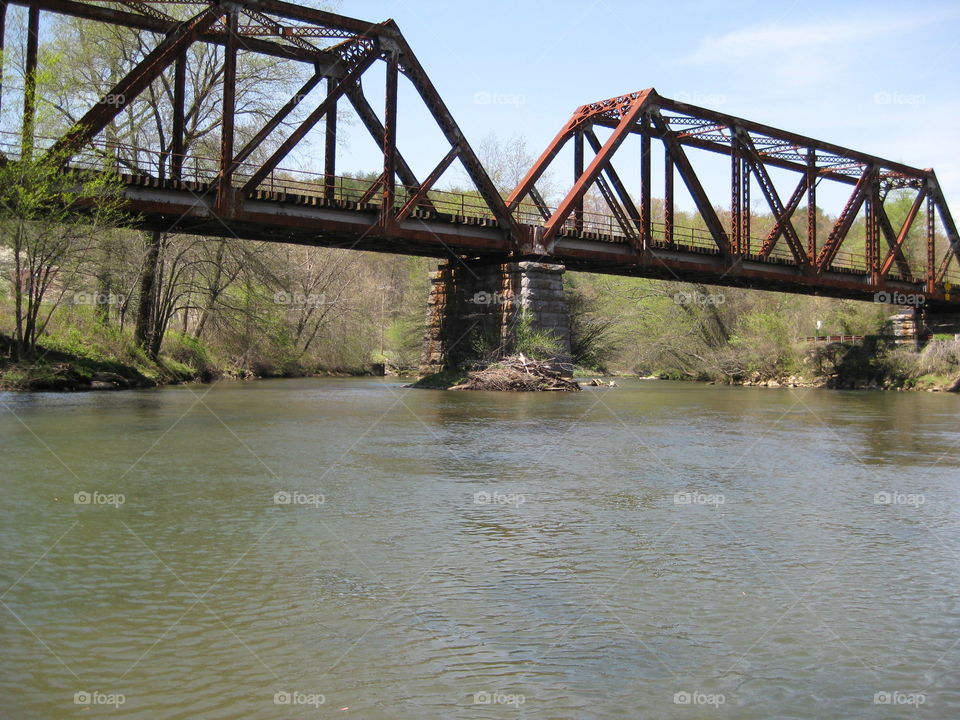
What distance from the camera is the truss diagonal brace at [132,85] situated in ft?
72.7

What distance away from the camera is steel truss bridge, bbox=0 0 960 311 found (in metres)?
24.2

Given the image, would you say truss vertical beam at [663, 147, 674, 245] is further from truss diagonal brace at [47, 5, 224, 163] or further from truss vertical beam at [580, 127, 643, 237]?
truss diagonal brace at [47, 5, 224, 163]

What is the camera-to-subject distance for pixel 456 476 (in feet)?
33.6

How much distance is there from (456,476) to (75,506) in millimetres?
4035

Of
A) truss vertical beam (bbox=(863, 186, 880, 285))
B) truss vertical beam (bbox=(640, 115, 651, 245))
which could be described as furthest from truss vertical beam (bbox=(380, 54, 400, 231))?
truss vertical beam (bbox=(863, 186, 880, 285))

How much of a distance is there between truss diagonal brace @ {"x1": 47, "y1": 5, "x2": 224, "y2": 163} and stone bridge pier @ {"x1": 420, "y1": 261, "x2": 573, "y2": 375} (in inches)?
482

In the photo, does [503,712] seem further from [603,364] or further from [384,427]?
[603,364]

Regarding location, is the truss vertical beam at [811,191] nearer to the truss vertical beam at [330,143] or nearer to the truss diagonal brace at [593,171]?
the truss diagonal brace at [593,171]

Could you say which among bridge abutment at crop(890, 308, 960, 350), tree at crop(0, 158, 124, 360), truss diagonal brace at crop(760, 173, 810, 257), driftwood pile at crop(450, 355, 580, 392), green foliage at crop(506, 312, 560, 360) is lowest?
driftwood pile at crop(450, 355, 580, 392)

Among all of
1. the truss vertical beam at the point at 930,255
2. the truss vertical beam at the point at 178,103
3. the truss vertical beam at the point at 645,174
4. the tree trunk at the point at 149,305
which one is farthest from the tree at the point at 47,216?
the truss vertical beam at the point at 930,255

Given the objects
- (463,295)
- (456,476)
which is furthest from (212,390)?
(456,476)

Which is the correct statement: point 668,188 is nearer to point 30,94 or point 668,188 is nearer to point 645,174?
point 645,174

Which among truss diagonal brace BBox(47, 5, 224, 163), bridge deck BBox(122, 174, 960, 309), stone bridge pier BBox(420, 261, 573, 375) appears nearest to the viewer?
truss diagonal brace BBox(47, 5, 224, 163)

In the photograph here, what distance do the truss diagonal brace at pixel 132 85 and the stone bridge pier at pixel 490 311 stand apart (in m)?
12.2
